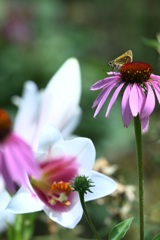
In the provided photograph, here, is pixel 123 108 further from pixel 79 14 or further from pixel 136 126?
pixel 79 14

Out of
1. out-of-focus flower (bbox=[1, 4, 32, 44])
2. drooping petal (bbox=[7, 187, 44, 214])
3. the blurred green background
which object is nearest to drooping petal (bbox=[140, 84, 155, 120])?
drooping petal (bbox=[7, 187, 44, 214])

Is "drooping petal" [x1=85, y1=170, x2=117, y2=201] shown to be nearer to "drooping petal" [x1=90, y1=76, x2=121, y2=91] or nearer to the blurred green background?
"drooping petal" [x1=90, y1=76, x2=121, y2=91]

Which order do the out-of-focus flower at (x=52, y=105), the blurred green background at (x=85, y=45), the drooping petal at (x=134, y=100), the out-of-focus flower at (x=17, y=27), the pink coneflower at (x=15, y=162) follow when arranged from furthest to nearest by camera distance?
1. the out-of-focus flower at (x=17, y=27)
2. the blurred green background at (x=85, y=45)
3. the out-of-focus flower at (x=52, y=105)
4. the drooping petal at (x=134, y=100)
5. the pink coneflower at (x=15, y=162)

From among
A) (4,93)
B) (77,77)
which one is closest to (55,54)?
(4,93)

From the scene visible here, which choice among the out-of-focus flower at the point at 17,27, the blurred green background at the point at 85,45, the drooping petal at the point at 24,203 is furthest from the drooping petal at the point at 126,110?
the out-of-focus flower at the point at 17,27

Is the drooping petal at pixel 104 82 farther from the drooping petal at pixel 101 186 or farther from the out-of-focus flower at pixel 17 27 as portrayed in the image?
the out-of-focus flower at pixel 17 27

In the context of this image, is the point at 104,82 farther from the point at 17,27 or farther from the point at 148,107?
the point at 17,27

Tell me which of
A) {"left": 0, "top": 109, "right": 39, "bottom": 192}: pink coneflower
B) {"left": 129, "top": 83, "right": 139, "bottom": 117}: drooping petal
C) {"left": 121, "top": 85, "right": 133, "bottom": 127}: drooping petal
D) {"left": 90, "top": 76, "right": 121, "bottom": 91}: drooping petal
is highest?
{"left": 0, "top": 109, "right": 39, "bottom": 192}: pink coneflower
